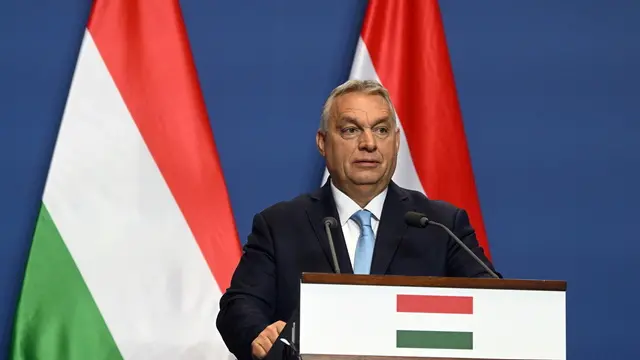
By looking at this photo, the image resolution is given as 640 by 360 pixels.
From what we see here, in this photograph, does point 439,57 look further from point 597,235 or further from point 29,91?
point 29,91

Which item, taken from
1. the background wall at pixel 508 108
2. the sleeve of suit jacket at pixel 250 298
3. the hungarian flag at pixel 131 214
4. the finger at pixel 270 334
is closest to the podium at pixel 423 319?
the finger at pixel 270 334

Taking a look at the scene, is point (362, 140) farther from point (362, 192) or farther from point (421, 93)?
point (421, 93)

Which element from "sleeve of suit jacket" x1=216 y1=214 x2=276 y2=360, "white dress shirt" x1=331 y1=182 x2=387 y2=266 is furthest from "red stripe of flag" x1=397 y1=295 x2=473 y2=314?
"white dress shirt" x1=331 y1=182 x2=387 y2=266

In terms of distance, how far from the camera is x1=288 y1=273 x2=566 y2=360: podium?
6.04ft

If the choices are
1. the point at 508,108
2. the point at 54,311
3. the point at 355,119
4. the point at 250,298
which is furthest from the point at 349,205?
the point at 508,108

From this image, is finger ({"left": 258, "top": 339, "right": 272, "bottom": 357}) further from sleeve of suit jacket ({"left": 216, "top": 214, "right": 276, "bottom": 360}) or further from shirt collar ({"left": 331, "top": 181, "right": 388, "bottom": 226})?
shirt collar ({"left": 331, "top": 181, "right": 388, "bottom": 226})

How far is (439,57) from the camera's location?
3500 millimetres

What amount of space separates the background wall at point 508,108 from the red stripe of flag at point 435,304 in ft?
5.48

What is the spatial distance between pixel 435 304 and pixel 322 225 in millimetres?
712

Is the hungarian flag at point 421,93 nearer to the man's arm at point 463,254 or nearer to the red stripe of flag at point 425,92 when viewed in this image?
the red stripe of flag at point 425,92

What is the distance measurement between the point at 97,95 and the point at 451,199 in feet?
3.97

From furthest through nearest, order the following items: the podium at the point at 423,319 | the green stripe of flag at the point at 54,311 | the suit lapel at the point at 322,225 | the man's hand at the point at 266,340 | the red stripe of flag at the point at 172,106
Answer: the red stripe of flag at the point at 172,106 < the green stripe of flag at the point at 54,311 < the suit lapel at the point at 322,225 < the man's hand at the point at 266,340 < the podium at the point at 423,319

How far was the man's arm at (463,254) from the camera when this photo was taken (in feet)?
8.25

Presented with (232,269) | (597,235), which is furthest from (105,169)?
(597,235)
